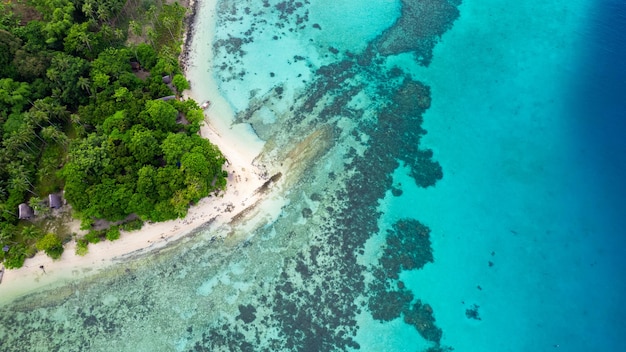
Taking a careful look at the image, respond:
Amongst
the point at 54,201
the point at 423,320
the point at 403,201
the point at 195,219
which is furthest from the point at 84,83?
the point at 423,320

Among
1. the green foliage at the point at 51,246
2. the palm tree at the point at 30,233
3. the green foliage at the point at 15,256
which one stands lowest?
the green foliage at the point at 15,256

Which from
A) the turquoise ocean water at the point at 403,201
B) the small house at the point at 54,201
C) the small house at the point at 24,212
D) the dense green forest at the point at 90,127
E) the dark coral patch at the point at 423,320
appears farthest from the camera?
the small house at the point at 54,201

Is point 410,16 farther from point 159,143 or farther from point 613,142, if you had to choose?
point 159,143

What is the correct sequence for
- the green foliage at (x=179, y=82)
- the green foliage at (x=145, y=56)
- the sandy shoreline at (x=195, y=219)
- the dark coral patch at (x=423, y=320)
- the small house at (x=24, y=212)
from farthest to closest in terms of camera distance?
the green foliage at (x=145, y=56), the green foliage at (x=179, y=82), the small house at (x=24, y=212), the sandy shoreline at (x=195, y=219), the dark coral patch at (x=423, y=320)

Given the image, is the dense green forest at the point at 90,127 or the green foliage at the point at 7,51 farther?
the green foliage at the point at 7,51

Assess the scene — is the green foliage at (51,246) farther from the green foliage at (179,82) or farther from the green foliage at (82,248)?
the green foliage at (179,82)

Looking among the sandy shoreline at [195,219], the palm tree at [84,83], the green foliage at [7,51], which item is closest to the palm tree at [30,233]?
the sandy shoreline at [195,219]

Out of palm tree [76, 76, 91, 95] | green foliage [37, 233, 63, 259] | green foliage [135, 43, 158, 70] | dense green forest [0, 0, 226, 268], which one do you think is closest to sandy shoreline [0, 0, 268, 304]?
green foliage [37, 233, 63, 259]
